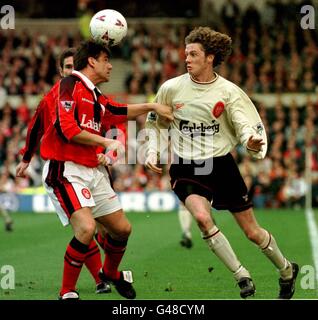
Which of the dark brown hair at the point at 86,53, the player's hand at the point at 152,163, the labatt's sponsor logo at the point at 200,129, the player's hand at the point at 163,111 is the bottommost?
the player's hand at the point at 152,163

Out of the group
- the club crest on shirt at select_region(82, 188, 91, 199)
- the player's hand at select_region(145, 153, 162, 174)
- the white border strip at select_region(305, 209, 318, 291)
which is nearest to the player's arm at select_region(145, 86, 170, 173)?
the player's hand at select_region(145, 153, 162, 174)

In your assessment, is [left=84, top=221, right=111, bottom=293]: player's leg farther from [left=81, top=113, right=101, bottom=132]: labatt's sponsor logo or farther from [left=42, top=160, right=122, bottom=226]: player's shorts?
[left=81, top=113, right=101, bottom=132]: labatt's sponsor logo

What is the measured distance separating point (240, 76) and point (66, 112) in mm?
18509

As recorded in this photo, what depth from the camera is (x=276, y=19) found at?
95.7 feet

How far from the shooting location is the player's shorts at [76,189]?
340 inches

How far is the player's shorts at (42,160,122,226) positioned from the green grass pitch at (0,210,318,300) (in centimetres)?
91

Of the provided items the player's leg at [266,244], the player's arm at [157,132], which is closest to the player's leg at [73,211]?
the player's arm at [157,132]

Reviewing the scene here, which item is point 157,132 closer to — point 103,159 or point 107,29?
point 103,159

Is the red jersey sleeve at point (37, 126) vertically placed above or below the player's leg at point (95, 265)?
above

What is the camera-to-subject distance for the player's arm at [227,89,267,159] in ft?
28.8

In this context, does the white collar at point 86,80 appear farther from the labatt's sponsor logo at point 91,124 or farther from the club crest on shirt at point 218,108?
the club crest on shirt at point 218,108

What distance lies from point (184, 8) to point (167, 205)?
941 centimetres

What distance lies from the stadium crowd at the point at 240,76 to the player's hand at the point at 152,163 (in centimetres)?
1416

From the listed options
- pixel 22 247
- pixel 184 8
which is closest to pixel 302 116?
pixel 184 8
